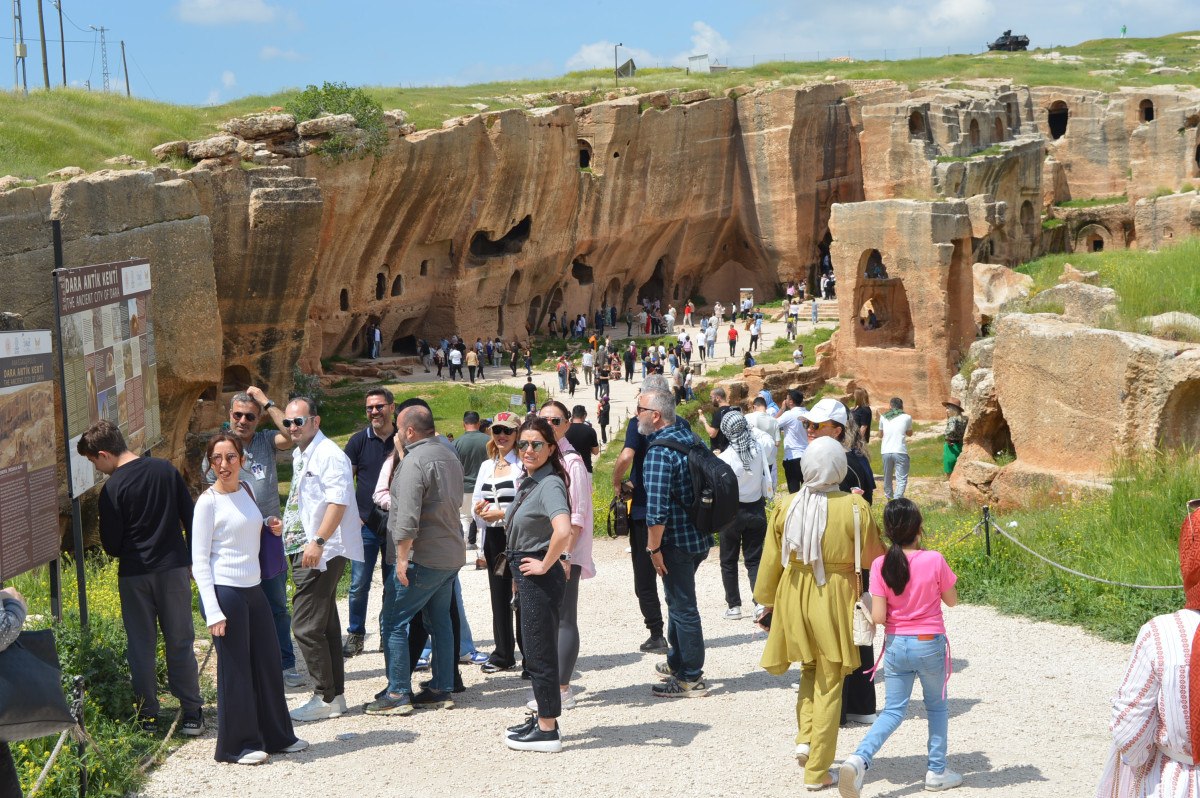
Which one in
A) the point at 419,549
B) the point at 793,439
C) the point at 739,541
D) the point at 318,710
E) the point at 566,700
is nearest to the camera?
the point at 419,549

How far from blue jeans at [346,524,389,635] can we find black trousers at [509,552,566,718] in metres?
1.99

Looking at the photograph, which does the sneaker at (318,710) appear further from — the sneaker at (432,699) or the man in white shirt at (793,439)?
the man in white shirt at (793,439)

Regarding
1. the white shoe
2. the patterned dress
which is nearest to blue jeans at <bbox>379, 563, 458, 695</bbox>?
the white shoe

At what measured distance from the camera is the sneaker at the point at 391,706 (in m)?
7.10

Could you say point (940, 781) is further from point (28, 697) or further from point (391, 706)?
point (28, 697)

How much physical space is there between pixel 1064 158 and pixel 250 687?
145 feet

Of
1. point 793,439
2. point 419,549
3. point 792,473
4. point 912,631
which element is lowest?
point 912,631

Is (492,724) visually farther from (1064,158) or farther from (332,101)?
(1064,158)

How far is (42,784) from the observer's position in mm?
5770

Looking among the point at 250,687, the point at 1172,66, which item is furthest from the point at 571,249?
the point at 250,687

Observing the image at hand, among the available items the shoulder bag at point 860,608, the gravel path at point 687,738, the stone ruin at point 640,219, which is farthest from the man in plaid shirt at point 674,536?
the stone ruin at point 640,219

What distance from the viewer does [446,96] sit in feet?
125

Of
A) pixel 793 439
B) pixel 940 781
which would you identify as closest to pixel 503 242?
pixel 793 439

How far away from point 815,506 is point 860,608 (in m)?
0.51
